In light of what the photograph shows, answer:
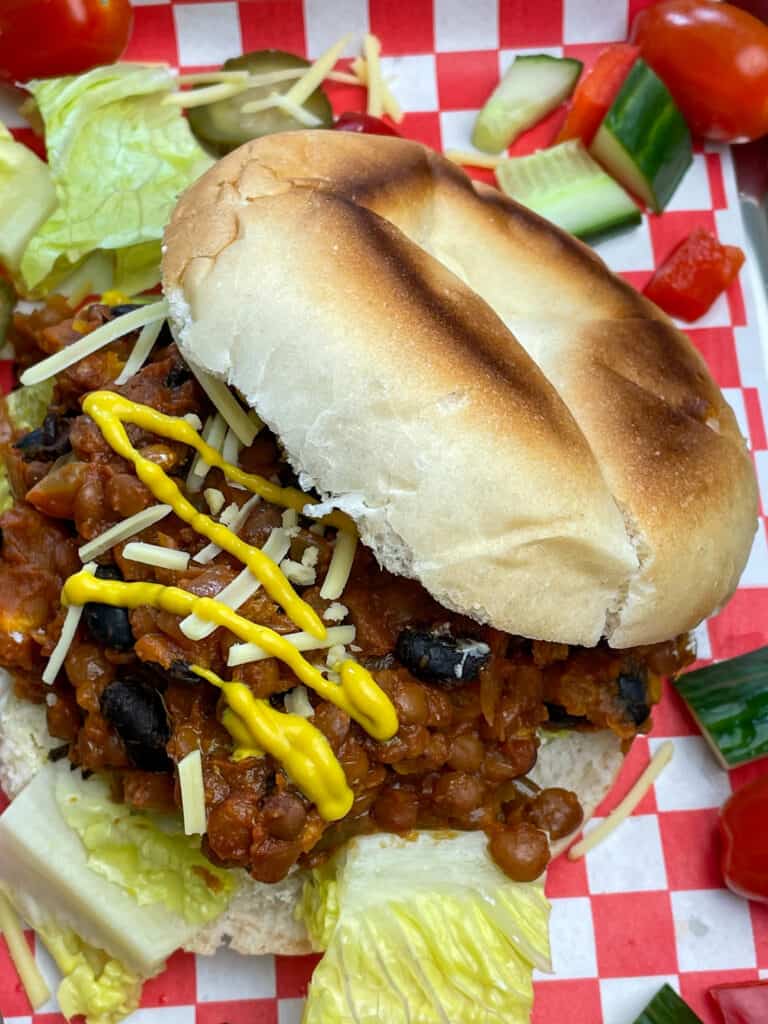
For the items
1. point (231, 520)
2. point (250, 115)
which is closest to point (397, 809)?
point (231, 520)

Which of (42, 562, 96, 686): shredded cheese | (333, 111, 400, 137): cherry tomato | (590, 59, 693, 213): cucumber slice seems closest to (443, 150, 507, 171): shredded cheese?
(333, 111, 400, 137): cherry tomato

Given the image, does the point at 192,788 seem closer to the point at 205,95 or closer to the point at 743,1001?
the point at 743,1001

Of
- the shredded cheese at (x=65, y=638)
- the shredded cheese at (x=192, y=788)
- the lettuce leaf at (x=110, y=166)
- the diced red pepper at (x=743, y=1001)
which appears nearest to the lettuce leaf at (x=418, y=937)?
the shredded cheese at (x=192, y=788)

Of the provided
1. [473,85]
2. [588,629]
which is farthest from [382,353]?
[473,85]

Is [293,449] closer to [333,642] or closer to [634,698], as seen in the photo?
[333,642]

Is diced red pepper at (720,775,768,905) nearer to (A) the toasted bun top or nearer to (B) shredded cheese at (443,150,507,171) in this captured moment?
(A) the toasted bun top

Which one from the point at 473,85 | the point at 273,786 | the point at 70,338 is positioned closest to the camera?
the point at 273,786
